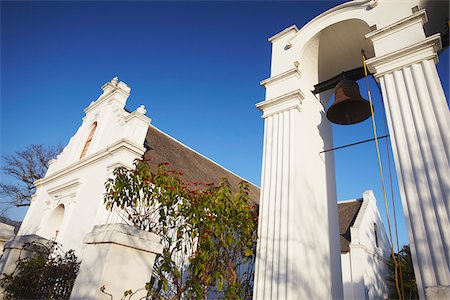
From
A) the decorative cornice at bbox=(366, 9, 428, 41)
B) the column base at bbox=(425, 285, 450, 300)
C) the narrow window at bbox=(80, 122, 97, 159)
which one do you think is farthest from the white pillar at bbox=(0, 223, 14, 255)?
the decorative cornice at bbox=(366, 9, 428, 41)

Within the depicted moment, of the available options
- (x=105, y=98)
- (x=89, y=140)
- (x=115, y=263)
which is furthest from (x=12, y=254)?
(x=105, y=98)

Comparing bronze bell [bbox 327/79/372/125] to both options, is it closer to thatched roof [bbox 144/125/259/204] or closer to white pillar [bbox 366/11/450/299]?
white pillar [bbox 366/11/450/299]

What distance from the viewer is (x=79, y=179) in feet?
38.4

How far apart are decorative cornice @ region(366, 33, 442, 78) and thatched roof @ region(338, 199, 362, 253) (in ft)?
40.7

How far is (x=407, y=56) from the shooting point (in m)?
3.31

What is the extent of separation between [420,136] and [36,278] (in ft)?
24.7

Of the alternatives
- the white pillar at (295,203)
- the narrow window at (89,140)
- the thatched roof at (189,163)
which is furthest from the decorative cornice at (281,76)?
the narrow window at (89,140)

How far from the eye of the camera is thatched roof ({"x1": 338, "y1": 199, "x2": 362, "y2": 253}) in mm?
14061

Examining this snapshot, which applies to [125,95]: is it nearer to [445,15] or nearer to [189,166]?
[189,166]

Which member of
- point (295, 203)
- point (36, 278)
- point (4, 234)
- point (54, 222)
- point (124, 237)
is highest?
point (54, 222)

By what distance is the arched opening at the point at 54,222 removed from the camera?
40.9 feet

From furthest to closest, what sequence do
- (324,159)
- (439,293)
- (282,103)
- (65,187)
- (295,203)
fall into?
(65,187) < (324,159) < (282,103) < (295,203) < (439,293)

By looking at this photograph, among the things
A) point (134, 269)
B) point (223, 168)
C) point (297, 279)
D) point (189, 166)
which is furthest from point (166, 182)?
point (223, 168)

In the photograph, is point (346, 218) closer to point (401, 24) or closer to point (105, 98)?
point (401, 24)
